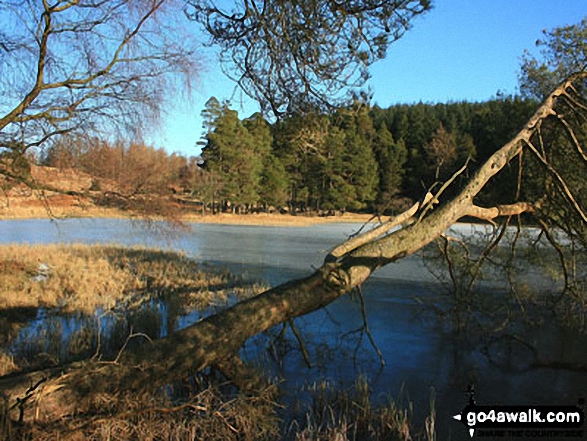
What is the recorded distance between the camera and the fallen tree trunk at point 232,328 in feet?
8.18

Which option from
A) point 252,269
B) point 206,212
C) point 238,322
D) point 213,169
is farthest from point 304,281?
point 206,212

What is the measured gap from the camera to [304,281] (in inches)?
134

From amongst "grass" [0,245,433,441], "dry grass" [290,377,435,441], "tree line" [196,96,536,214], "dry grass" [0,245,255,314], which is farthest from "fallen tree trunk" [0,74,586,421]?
"tree line" [196,96,536,214]

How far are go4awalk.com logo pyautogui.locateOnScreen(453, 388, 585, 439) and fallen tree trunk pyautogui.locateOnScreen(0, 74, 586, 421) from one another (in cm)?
154

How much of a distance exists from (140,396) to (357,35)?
3.09 m

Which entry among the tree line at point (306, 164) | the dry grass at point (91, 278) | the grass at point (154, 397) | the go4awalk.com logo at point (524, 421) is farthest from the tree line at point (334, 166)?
the go4awalk.com logo at point (524, 421)

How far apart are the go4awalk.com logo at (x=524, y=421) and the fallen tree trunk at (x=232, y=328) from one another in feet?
5.04

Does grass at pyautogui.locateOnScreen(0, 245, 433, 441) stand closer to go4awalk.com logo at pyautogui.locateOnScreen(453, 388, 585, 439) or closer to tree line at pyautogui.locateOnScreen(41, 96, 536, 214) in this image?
go4awalk.com logo at pyautogui.locateOnScreen(453, 388, 585, 439)

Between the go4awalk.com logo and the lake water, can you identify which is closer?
the go4awalk.com logo

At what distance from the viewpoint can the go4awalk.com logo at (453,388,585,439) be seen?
3.68 metres

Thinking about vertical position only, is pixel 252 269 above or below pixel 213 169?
below

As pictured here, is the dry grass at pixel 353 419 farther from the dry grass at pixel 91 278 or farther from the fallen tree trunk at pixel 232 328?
the dry grass at pixel 91 278

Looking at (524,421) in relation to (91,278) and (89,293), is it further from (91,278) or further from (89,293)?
(91,278)

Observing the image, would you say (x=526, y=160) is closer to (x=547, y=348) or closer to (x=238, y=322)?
(x=547, y=348)
